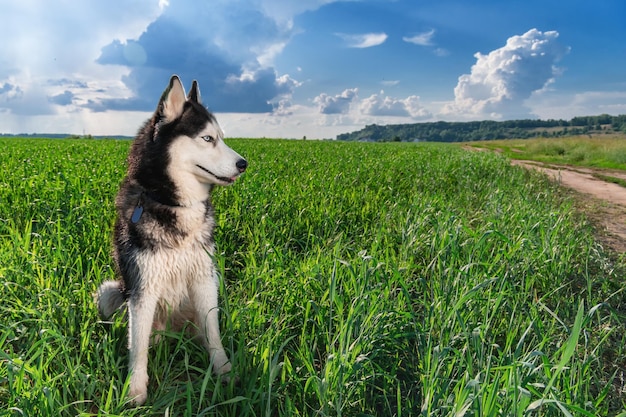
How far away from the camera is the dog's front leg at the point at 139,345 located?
2.42 m

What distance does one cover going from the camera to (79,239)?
4.29 meters

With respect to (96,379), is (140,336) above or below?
above

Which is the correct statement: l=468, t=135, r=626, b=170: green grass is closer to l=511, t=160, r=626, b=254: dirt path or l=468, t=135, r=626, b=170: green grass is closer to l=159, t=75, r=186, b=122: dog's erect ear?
l=511, t=160, r=626, b=254: dirt path

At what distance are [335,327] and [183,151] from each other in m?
1.56

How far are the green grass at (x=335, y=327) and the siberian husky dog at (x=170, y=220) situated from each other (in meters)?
0.16

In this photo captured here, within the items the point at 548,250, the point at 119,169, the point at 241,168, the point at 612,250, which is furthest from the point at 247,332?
the point at 119,169

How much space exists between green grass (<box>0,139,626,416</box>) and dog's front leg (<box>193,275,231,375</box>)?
0.32 ft

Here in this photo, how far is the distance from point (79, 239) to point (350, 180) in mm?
5052

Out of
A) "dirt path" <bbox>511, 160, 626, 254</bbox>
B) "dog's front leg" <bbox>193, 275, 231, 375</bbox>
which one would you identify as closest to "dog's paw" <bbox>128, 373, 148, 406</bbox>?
"dog's front leg" <bbox>193, 275, 231, 375</bbox>

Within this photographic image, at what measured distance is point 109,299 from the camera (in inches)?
116

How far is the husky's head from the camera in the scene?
2527 mm

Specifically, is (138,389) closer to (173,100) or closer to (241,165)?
(241,165)

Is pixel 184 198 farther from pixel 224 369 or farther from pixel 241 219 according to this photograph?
pixel 241 219

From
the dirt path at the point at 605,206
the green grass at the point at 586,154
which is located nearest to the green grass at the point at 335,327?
the dirt path at the point at 605,206
